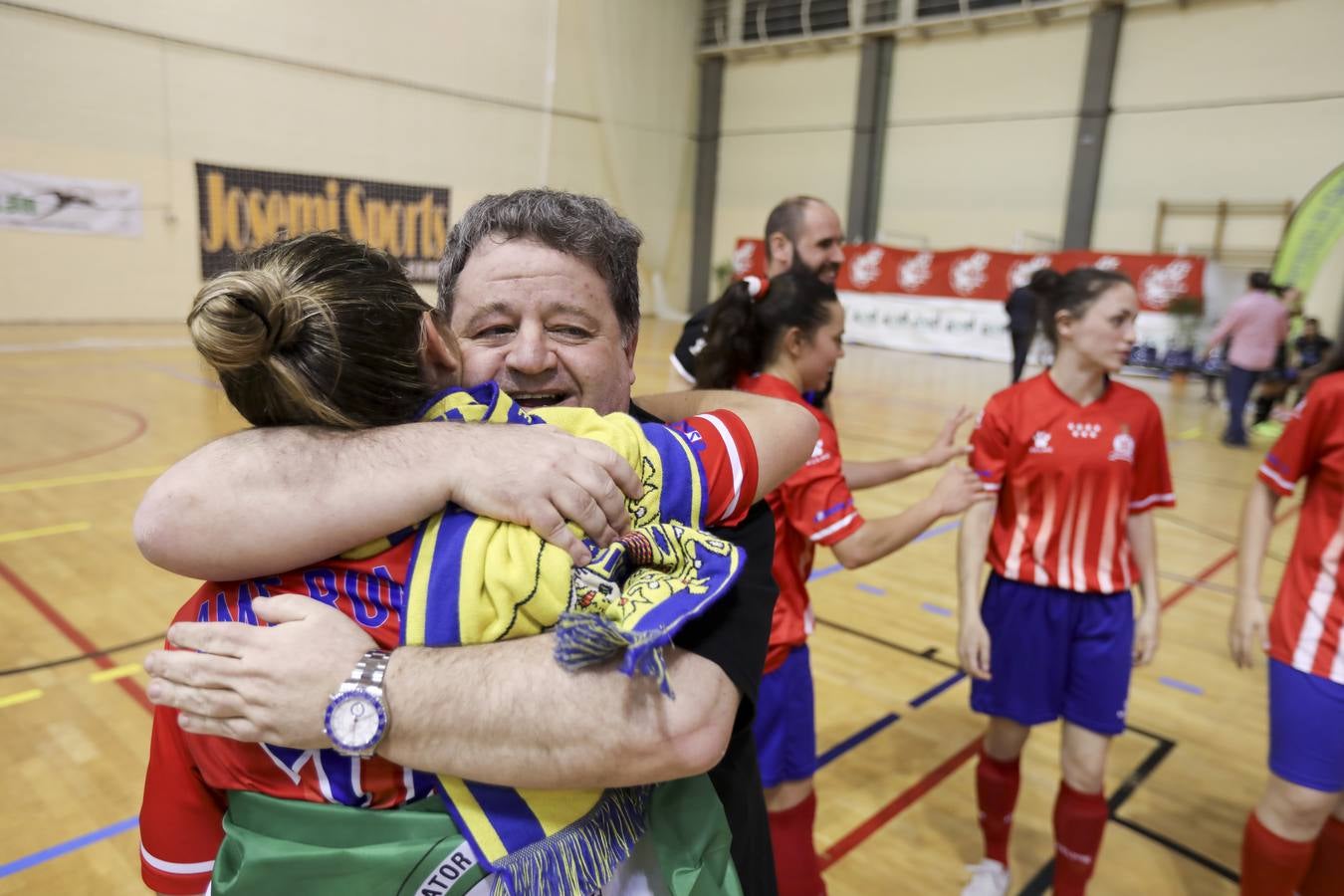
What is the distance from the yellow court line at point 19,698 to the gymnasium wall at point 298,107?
37.1 ft

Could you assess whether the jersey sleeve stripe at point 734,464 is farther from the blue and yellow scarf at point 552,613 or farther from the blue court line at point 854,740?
the blue court line at point 854,740

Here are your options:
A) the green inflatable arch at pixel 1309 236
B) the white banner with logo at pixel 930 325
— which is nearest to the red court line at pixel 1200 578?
the green inflatable arch at pixel 1309 236

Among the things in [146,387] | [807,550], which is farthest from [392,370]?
[146,387]

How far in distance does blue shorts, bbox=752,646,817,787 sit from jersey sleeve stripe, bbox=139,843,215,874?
54.1 inches

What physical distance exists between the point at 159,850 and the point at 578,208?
3.09 ft

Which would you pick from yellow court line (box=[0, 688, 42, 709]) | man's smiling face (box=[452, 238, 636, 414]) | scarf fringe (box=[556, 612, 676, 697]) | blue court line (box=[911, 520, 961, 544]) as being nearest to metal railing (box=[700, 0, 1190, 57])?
blue court line (box=[911, 520, 961, 544])

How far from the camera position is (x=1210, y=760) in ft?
10.5

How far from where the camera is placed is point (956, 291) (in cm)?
1625

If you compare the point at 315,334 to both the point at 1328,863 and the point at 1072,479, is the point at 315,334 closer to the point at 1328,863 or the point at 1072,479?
the point at 1072,479

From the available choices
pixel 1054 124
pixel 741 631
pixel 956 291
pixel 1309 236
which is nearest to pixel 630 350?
pixel 741 631

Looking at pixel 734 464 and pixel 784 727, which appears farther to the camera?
pixel 784 727

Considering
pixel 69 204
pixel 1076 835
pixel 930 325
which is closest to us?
pixel 1076 835

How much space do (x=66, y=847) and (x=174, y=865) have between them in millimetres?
1955

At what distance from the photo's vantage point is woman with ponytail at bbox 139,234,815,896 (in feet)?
2.54
